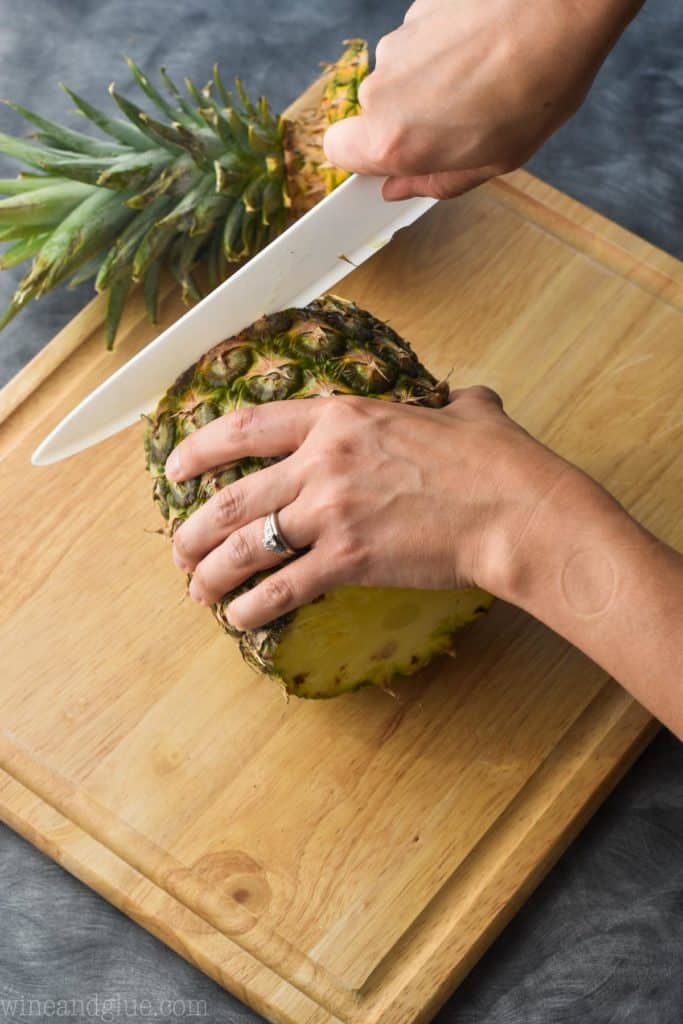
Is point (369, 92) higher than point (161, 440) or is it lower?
higher

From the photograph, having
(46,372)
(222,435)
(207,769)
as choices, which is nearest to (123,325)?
(46,372)

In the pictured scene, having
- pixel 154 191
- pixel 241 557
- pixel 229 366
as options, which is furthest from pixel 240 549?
pixel 154 191

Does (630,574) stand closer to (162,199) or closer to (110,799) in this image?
(110,799)

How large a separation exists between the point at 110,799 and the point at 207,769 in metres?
0.14

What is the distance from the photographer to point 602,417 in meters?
2.16

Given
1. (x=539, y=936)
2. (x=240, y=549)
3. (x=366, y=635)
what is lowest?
(x=539, y=936)

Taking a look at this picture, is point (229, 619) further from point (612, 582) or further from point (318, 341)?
point (612, 582)

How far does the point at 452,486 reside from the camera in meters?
1.68

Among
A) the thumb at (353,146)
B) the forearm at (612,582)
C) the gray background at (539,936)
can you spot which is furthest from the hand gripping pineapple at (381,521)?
the gray background at (539,936)

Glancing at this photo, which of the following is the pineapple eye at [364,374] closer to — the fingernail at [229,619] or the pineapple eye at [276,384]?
the pineapple eye at [276,384]

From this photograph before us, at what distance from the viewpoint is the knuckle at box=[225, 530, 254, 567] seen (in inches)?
68.0

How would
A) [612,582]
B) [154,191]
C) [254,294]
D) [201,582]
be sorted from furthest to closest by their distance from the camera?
[154,191]
[254,294]
[201,582]
[612,582]

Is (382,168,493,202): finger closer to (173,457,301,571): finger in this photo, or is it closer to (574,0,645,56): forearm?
(574,0,645,56): forearm

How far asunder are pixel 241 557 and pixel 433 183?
1.87 feet
